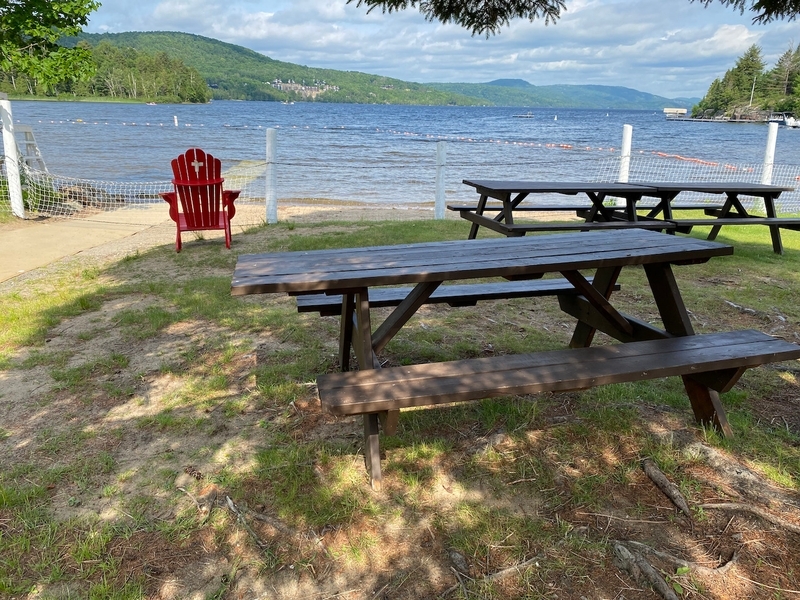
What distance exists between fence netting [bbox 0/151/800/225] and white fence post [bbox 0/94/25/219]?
313 mm

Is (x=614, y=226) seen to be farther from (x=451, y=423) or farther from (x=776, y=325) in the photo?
(x=451, y=423)

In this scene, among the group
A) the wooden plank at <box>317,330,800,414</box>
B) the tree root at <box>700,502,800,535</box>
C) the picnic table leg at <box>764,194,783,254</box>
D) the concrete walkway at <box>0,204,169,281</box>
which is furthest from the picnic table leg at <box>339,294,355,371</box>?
the picnic table leg at <box>764,194,783,254</box>

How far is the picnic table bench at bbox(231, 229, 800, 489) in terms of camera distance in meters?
1.97

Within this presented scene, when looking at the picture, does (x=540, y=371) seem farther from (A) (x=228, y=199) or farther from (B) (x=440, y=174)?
(B) (x=440, y=174)

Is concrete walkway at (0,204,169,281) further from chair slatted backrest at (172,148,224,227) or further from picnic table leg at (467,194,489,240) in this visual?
picnic table leg at (467,194,489,240)

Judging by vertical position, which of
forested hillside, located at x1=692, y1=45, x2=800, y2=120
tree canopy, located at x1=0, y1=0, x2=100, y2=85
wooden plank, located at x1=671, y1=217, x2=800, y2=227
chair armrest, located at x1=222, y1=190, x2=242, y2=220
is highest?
forested hillside, located at x1=692, y1=45, x2=800, y2=120

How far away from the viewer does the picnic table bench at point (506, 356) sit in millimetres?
1975

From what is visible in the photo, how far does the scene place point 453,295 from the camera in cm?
301

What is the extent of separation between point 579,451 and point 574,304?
1.08 m

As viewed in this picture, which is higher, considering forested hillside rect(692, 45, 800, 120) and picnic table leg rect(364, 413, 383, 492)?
forested hillside rect(692, 45, 800, 120)

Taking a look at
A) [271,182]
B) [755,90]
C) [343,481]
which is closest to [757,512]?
[343,481]

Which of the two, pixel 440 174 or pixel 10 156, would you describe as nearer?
pixel 10 156

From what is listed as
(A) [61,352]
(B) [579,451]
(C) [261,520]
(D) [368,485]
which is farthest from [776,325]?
(A) [61,352]

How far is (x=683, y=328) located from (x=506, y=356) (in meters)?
0.96
